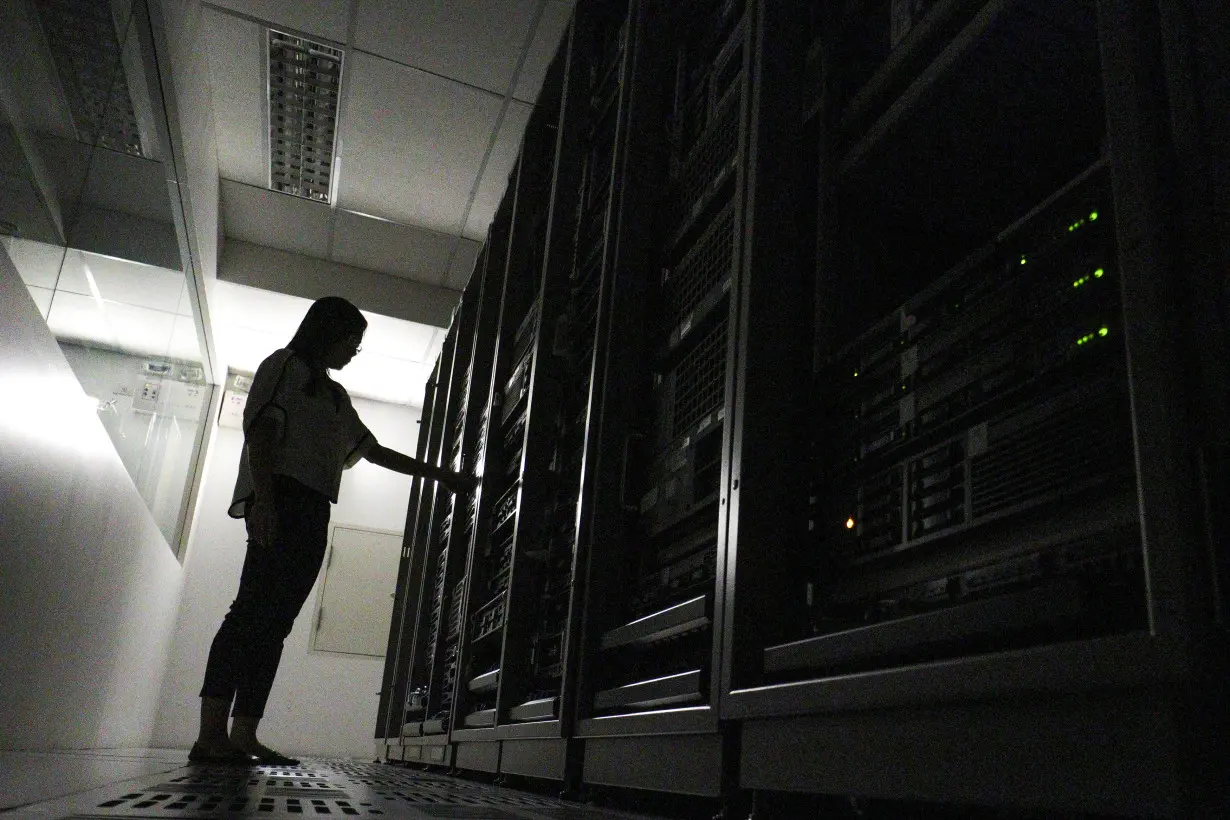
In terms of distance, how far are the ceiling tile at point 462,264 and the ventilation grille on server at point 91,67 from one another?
8.61 feet

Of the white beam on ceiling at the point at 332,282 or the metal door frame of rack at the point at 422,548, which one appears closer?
the metal door frame of rack at the point at 422,548

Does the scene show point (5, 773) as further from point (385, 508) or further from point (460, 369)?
point (385, 508)

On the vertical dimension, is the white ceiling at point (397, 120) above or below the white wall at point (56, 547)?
above

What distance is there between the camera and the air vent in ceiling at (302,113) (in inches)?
152

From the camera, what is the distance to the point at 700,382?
144 cm

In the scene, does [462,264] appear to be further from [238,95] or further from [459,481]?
[459,481]

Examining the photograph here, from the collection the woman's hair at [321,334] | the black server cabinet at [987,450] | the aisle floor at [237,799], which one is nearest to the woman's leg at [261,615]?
the woman's hair at [321,334]

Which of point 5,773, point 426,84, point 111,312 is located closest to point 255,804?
point 5,773

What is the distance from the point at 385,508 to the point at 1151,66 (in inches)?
277

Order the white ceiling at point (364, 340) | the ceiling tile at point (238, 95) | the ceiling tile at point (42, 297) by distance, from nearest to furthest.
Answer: the ceiling tile at point (42, 297) → the ceiling tile at point (238, 95) → the white ceiling at point (364, 340)

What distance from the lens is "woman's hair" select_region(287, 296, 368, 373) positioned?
2611mm

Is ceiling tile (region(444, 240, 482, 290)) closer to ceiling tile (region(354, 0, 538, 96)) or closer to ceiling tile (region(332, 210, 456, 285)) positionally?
ceiling tile (region(332, 210, 456, 285))

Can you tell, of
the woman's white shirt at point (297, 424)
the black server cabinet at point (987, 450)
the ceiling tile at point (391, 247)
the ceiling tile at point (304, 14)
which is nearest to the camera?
the black server cabinet at point (987, 450)

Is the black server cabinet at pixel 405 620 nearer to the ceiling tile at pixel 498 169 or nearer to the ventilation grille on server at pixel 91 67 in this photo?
the ceiling tile at pixel 498 169
